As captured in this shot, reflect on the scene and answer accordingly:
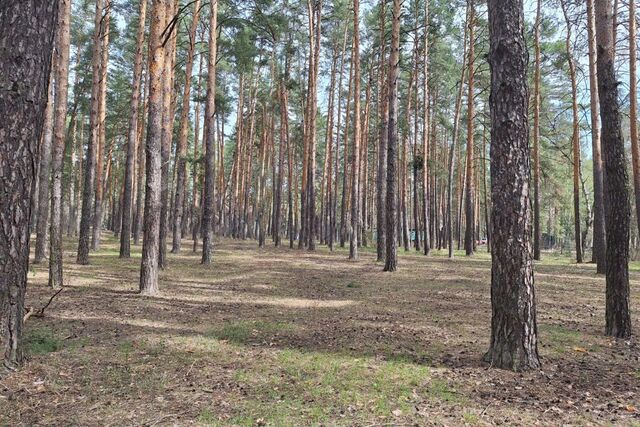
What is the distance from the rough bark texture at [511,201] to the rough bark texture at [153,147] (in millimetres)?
6715

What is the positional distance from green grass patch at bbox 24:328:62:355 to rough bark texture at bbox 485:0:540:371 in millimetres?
5255

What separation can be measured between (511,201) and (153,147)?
717 cm

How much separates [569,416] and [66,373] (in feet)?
16.1

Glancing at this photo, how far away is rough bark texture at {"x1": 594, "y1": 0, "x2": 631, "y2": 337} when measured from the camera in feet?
20.4

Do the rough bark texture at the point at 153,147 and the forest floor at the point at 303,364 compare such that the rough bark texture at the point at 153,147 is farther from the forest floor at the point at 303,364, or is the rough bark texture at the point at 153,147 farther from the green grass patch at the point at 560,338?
the green grass patch at the point at 560,338

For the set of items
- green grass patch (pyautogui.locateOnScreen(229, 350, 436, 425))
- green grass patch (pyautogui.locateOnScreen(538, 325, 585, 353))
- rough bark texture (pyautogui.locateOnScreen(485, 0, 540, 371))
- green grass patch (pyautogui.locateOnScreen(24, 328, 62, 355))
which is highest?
rough bark texture (pyautogui.locateOnScreen(485, 0, 540, 371))

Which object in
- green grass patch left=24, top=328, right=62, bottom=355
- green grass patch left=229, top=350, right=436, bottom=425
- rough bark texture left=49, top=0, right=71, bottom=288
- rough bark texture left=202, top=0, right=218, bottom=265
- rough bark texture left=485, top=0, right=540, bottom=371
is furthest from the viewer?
rough bark texture left=202, top=0, right=218, bottom=265

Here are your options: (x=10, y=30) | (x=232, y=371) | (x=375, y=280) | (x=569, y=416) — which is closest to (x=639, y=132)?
(x=375, y=280)

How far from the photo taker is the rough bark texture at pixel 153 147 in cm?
880

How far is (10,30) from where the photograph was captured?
3.67 meters

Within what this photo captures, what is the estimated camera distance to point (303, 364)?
4914 millimetres

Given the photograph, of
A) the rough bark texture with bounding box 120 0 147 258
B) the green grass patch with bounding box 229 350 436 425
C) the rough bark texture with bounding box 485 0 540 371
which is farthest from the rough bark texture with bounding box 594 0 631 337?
the rough bark texture with bounding box 120 0 147 258

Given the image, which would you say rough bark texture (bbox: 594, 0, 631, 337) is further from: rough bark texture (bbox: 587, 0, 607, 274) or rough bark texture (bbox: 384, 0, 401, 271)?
rough bark texture (bbox: 587, 0, 607, 274)

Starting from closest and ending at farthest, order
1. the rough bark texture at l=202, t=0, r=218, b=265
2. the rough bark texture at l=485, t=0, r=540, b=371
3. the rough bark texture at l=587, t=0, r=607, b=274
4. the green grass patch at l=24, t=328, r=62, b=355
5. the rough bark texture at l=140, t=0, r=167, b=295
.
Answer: the rough bark texture at l=485, t=0, r=540, b=371, the green grass patch at l=24, t=328, r=62, b=355, the rough bark texture at l=140, t=0, r=167, b=295, the rough bark texture at l=587, t=0, r=607, b=274, the rough bark texture at l=202, t=0, r=218, b=265
